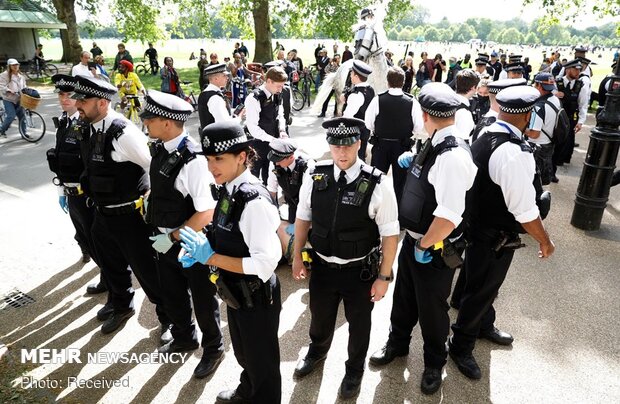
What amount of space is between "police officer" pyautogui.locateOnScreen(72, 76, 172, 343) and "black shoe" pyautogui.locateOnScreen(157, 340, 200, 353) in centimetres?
11

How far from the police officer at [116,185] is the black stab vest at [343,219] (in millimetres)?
1598

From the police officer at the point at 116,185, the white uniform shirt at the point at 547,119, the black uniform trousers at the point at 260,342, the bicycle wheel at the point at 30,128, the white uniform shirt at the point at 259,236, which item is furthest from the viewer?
the bicycle wheel at the point at 30,128

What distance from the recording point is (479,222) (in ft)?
10.5

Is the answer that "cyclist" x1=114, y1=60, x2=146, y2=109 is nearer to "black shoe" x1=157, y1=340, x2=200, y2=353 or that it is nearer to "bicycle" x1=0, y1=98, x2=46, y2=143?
"bicycle" x1=0, y1=98, x2=46, y2=143

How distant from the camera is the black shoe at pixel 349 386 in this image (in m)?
3.13

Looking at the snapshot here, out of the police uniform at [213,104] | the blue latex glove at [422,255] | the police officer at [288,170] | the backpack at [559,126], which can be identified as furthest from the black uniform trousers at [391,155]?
the blue latex glove at [422,255]

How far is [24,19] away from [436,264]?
27925 millimetres

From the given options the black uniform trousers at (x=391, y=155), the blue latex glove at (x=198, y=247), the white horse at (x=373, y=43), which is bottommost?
the black uniform trousers at (x=391, y=155)

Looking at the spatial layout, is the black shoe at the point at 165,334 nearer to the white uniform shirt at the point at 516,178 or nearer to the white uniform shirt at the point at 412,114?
the white uniform shirt at the point at 516,178

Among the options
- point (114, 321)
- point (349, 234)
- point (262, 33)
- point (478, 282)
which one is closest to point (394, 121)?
point (478, 282)

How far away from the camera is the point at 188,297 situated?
138 inches

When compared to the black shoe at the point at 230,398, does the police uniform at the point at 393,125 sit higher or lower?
higher

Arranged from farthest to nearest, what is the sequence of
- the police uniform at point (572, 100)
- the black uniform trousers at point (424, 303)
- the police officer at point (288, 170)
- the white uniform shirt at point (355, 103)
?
1. the police uniform at point (572, 100)
2. the white uniform shirt at point (355, 103)
3. the police officer at point (288, 170)
4. the black uniform trousers at point (424, 303)

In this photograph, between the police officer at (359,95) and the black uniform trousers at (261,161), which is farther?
the police officer at (359,95)
